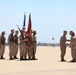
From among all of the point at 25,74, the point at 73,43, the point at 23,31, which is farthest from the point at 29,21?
the point at 25,74

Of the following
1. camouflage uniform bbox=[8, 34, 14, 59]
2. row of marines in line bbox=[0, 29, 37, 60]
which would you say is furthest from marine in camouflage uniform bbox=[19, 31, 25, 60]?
camouflage uniform bbox=[8, 34, 14, 59]

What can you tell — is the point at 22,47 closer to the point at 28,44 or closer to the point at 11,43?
the point at 28,44

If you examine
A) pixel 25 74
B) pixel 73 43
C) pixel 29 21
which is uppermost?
pixel 29 21

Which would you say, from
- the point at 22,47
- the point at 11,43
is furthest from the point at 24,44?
the point at 11,43

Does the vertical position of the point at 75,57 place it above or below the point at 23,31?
below

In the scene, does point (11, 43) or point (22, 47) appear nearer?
point (22, 47)

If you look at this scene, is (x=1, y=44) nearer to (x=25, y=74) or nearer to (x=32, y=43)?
(x=32, y=43)

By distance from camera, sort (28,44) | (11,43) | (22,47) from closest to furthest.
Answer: (28,44) → (22,47) → (11,43)

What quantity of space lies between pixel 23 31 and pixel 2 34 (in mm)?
1842

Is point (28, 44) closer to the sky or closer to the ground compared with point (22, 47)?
closer to the sky

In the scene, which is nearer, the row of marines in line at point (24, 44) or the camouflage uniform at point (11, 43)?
the row of marines in line at point (24, 44)

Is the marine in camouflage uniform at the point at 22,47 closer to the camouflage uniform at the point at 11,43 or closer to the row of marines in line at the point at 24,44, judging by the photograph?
the row of marines in line at the point at 24,44

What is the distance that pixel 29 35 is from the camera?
2022 cm

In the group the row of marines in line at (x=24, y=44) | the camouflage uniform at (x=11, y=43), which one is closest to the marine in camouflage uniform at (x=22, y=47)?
the row of marines in line at (x=24, y=44)
